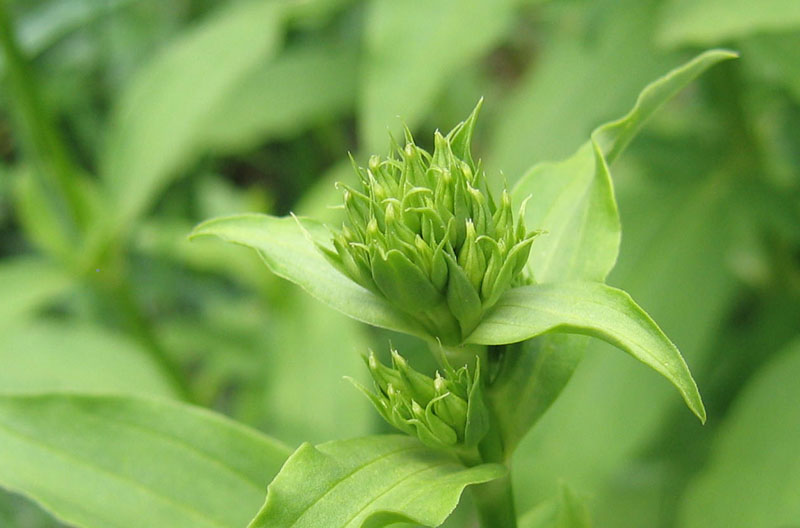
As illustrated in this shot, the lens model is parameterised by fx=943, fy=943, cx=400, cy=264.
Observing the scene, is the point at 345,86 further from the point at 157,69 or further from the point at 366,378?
the point at 366,378

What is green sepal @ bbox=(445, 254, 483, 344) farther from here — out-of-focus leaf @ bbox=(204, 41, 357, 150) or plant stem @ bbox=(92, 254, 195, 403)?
out-of-focus leaf @ bbox=(204, 41, 357, 150)

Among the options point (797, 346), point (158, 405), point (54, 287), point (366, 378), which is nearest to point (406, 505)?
point (158, 405)

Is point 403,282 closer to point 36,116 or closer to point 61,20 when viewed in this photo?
point 36,116

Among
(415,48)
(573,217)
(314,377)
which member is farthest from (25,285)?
(573,217)

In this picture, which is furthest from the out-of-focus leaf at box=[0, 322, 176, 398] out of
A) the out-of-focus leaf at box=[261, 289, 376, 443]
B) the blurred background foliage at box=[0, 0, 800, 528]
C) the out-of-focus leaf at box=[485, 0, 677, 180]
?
the out-of-focus leaf at box=[485, 0, 677, 180]

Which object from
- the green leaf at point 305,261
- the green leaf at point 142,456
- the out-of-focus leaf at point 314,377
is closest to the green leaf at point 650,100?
the green leaf at point 305,261

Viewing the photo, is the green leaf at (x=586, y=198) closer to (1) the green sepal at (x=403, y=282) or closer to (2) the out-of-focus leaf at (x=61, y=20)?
(1) the green sepal at (x=403, y=282)
